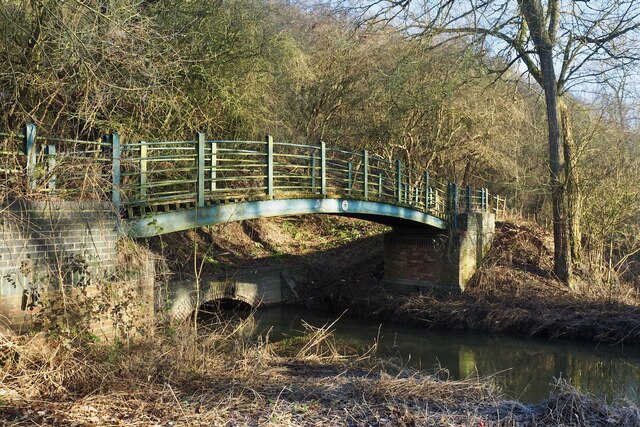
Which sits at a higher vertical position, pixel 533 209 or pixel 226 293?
pixel 533 209

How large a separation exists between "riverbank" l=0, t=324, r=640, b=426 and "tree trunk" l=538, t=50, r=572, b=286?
9.47 metres

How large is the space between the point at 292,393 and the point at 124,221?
11.4 ft

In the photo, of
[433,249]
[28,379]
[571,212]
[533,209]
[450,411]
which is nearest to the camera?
[28,379]

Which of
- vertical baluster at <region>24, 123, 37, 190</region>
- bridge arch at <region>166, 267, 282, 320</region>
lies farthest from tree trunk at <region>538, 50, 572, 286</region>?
vertical baluster at <region>24, 123, 37, 190</region>

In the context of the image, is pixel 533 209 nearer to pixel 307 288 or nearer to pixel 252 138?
pixel 307 288

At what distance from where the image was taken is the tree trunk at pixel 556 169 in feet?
47.9

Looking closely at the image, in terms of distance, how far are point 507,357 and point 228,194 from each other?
21.4ft

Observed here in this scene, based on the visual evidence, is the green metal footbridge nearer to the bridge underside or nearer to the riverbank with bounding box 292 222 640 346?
the bridge underside

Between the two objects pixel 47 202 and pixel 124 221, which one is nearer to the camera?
pixel 47 202

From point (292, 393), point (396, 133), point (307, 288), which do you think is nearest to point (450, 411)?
point (292, 393)

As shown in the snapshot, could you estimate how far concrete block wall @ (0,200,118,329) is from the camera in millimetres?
5891

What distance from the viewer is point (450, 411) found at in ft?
17.5

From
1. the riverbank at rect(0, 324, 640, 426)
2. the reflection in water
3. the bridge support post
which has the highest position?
the bridge support post

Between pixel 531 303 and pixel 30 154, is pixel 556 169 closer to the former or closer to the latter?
pixel 531 303
